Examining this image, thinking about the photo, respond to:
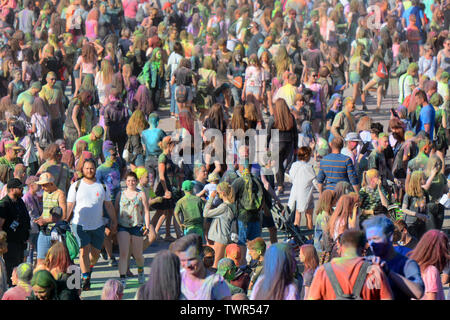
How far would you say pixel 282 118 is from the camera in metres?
16.2

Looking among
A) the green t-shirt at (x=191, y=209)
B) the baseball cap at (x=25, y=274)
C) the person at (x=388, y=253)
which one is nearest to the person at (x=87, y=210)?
the green t-shirt at (x=191, y=209)

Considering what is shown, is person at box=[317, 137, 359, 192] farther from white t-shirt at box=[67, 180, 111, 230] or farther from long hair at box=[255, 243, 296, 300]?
long hair at box=[255, 243, 296, 300]

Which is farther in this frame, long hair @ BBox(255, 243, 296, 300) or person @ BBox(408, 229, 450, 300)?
person @ BBox(408, 229, 450, 300)

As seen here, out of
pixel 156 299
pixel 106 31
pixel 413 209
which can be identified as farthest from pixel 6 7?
pixel 156 299

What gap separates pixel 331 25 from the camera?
82.3 ft

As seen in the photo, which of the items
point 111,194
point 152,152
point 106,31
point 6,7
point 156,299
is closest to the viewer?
point 156,299

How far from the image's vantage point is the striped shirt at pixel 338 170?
14.1 m

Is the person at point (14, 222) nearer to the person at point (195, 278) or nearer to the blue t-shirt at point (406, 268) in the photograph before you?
the person at point (195, 278)

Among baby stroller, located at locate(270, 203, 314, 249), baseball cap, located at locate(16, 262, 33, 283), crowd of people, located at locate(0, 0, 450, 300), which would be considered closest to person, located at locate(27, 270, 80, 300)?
crowd of people, located at locate(0, 0, 450, 300)

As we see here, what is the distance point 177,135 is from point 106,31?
8.54 meters

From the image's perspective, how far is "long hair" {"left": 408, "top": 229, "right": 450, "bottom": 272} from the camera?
9469 mm

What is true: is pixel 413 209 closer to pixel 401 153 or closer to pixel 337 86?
pixel 401 153

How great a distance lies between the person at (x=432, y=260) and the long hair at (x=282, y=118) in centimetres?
676

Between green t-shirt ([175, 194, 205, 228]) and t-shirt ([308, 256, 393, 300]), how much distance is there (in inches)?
185
